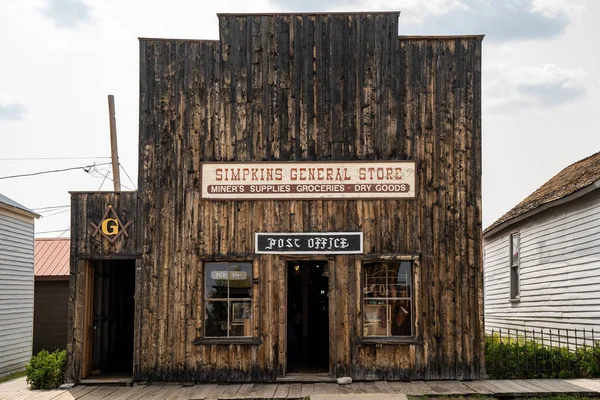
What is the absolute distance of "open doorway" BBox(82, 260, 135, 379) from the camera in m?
15.1

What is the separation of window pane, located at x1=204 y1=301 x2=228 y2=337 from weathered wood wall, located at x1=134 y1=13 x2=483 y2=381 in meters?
0.21

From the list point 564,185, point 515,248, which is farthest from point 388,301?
point 515,248

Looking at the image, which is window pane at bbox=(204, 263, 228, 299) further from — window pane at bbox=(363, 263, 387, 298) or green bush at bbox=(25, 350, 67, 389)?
green bush at bbox=(25, 350, 67, 389)

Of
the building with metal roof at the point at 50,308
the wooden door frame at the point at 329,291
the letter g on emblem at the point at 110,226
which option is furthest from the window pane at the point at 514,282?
the building with metal roof at the point at 50,308

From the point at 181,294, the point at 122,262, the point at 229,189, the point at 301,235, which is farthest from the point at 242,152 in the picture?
the point at 122,262

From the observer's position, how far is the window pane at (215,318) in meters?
14.5

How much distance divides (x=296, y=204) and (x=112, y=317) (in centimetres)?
572

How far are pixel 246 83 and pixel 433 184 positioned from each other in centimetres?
417

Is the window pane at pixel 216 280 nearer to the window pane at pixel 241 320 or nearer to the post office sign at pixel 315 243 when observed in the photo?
the window pane at pixel 241 320

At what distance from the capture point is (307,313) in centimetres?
1767

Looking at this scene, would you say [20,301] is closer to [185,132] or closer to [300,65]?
[185,132]

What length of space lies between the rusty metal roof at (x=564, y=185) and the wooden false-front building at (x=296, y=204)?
11.2 feet

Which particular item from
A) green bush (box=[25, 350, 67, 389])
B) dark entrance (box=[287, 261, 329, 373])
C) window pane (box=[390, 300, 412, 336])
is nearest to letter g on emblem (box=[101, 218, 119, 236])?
green bush (box=[25, 350, 67, 389])

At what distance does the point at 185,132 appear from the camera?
14797mm
